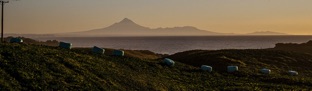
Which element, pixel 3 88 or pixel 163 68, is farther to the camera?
pixel 163 68

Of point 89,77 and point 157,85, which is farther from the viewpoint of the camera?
point 157,85

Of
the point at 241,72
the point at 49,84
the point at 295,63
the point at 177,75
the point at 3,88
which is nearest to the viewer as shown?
the point at 3,88

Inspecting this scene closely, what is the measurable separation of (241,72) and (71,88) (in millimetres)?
28627

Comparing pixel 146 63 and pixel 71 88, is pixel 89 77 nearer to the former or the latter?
pixel 71 88

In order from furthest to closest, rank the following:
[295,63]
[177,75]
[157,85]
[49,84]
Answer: [295,63], [177,75], [157,85], [49,84]

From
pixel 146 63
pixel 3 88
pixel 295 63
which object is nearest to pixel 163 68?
pixel 146 63

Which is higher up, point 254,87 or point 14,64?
point 14,64

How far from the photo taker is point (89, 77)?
35.8 meters

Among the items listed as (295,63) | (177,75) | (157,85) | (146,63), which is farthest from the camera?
(295,63)

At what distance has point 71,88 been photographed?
31.7 meters

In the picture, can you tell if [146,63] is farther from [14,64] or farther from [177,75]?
[14,64]

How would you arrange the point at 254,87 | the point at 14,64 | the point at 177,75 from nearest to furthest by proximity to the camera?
the point at 14,64
the point at 254,87
the point at 177,75

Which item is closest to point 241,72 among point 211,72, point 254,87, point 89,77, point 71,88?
point 211,72

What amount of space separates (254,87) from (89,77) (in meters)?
18.1
